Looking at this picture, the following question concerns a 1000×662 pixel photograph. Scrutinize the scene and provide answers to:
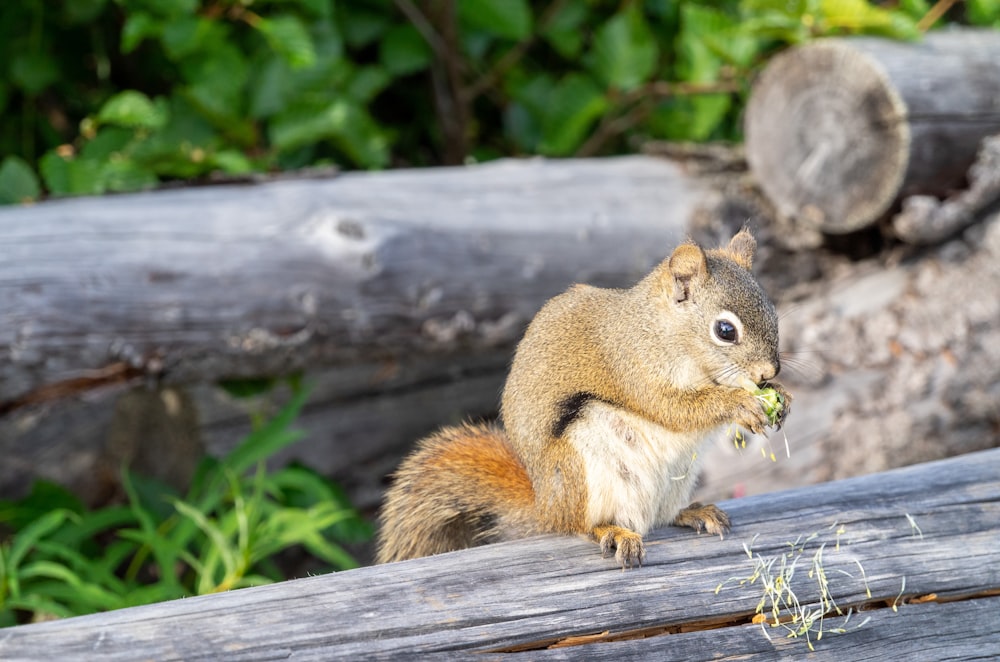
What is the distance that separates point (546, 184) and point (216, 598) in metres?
1.59

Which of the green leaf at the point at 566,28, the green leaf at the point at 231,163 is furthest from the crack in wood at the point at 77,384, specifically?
the green leaf at the point at 566,28

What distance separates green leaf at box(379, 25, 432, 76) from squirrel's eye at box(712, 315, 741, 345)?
1899 millimetres

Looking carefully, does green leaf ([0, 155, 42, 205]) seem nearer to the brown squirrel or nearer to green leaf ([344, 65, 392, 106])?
green leaf ([344, 65, 392, 106])

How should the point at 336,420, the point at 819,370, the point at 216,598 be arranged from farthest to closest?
1. the point at 336,420
2. the point at 819,370
3. the point at 216,598

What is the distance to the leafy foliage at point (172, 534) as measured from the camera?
1983mm

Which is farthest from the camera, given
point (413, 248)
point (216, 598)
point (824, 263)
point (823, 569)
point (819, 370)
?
point (824, 263)

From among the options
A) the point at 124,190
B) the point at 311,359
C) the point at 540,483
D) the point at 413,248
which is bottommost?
the point at 540,483

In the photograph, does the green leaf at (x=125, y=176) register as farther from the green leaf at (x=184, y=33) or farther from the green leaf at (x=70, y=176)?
the green leaf at (x=184, y=33)

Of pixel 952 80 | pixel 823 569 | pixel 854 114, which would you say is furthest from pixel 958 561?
pixel 952 80

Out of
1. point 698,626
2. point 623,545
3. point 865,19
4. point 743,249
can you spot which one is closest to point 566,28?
point 865,19

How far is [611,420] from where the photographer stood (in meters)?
1.45

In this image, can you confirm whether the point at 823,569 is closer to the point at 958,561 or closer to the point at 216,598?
the point at 958,561

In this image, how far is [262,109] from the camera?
8.78 feet

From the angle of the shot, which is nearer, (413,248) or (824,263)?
(413,248)
